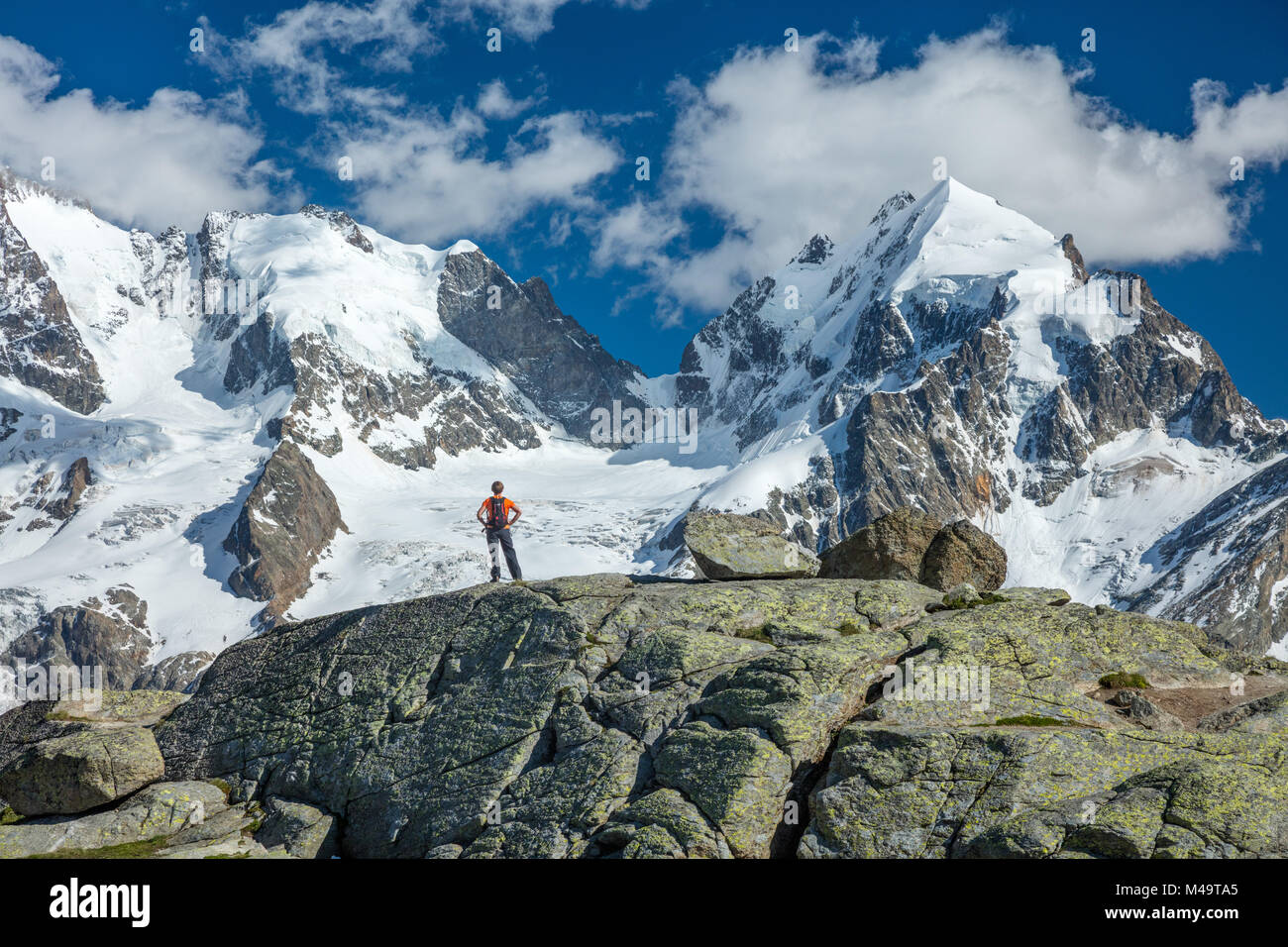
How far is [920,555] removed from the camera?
3466 cm

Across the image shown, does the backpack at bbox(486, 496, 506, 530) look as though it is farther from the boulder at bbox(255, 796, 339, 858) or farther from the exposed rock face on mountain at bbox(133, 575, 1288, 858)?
the boulder at bbox(255, 796, 339, 858)

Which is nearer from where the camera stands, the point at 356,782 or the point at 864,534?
the point at 356,782

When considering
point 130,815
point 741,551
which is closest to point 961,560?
point 741,551

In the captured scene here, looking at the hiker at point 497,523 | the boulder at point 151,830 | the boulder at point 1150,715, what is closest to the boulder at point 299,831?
the boulder at point 151,830

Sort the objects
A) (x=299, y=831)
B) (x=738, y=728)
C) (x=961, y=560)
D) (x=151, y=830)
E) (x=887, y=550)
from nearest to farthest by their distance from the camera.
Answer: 1. (x=738, y=728)
2. (x=151, y=830)
3. (x=299, y=831)
4. (x=961, y=560)
5. (x=887, y=550)

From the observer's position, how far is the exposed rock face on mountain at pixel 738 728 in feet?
61.7

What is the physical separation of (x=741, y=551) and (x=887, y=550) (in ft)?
16.1

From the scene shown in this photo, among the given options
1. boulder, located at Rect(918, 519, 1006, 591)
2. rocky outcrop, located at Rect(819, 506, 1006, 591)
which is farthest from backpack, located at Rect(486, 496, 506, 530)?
boulder, located at Rect(918, 519, 1006, 591)

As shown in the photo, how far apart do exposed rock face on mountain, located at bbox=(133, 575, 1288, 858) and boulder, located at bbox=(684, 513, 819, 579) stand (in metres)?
1.92

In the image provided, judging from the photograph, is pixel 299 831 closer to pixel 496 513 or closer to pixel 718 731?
pixel 718 731
